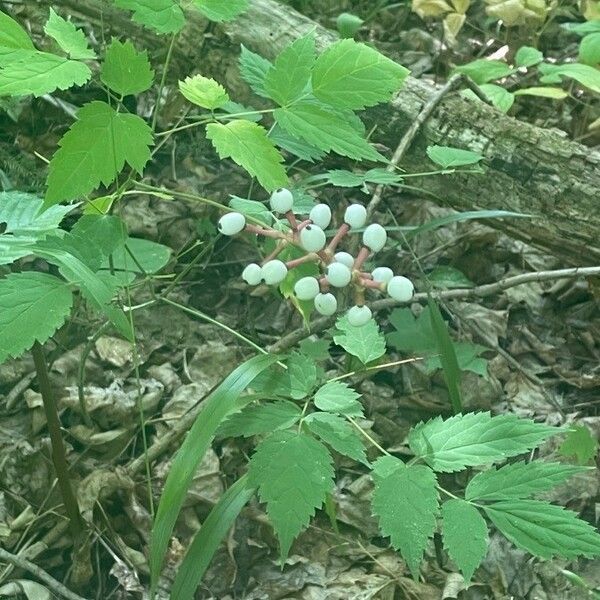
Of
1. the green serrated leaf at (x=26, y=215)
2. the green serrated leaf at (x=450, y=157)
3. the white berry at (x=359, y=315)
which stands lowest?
the green serrated leaf at (x=26, y=215)

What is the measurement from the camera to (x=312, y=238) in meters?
1.19

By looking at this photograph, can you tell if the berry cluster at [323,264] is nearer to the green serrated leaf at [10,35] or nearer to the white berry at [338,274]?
the white berry at [338,274]

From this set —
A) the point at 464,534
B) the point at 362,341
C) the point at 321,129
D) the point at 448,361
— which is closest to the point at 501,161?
the point at 448,361

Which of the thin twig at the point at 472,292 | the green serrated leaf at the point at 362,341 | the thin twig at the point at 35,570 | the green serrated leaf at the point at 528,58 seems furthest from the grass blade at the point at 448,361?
the green serrated leaf at the point at 528,58

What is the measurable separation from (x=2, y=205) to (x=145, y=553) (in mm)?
809

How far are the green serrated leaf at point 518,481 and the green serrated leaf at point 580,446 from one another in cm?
66

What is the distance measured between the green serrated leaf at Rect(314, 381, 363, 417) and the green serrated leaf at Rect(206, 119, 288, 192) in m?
0.34

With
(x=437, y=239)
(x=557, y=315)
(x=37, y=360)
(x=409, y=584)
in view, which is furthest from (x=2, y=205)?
(x=557, y=315)

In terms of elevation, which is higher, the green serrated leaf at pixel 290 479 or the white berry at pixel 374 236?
the white berry at pixel 374 236

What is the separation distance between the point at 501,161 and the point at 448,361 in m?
0.66

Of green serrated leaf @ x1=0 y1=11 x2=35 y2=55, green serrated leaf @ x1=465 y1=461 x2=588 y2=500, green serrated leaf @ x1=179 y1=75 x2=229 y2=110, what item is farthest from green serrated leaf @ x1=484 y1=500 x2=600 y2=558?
green serrated leaf @ x1=0 y1=11 x2=35 y2=55

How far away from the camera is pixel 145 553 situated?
170cm

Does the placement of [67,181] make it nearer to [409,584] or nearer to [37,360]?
[37,360]

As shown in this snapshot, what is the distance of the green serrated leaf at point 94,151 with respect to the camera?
1127 millimetres
